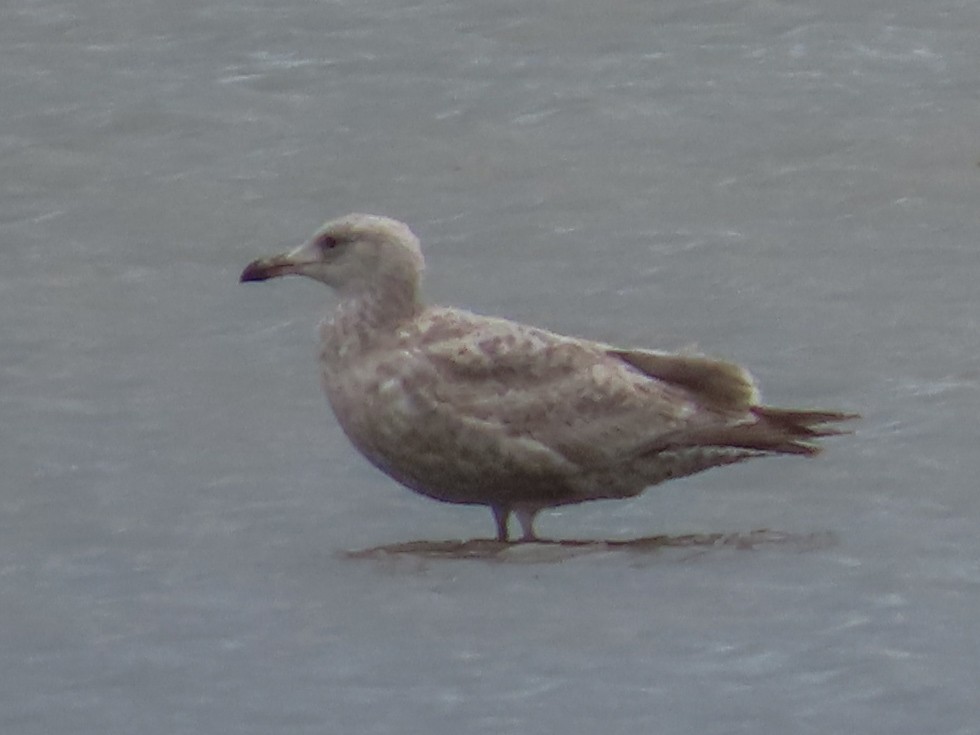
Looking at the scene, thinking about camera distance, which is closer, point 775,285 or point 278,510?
point 278,510

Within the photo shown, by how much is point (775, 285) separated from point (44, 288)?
3027 millimetres

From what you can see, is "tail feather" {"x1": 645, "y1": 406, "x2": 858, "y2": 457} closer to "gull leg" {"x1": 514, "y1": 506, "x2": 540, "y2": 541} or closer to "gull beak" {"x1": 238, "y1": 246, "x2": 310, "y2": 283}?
"gull leg" {"x1": 514, "y1": 506, "x2": 540, "y2": 541}

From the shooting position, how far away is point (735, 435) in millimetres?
10844

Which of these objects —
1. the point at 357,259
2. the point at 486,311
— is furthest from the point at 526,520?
the point at 486,311

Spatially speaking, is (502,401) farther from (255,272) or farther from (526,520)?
(255,272)

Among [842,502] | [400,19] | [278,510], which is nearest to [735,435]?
[842,502]

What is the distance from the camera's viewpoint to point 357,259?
1105 centimetres

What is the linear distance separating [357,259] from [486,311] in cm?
201

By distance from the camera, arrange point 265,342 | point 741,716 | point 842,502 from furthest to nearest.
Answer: point 265,342 → point 842,502 → point 741,716

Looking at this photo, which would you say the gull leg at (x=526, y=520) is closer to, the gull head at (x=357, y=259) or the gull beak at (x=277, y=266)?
the gull head at (x=357, y=259)

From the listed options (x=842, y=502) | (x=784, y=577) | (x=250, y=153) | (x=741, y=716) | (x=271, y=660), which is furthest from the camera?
(x=250, y=153)

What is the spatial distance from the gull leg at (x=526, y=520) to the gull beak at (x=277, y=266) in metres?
1.18

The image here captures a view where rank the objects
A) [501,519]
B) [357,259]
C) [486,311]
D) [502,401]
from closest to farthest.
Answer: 1. [502,401]
2. [501,519]
3. [357,259]
4. [486,311]

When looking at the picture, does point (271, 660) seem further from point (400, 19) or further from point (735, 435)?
point (400, 19)
